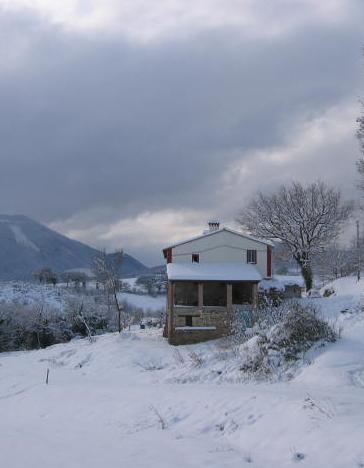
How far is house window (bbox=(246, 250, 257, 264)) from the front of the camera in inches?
1250


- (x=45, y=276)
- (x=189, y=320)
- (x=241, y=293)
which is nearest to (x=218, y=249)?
(x=241, y=293)

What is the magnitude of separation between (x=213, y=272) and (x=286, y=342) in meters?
13.9

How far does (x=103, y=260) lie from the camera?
41406 millimetres

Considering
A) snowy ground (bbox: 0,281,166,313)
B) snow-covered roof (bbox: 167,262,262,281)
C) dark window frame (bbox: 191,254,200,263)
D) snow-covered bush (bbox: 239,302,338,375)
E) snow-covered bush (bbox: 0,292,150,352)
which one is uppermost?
dark window frame (bbox: 191,254,200,263)

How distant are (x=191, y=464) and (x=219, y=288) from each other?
25404 mm

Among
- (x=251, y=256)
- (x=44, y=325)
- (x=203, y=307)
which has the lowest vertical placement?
(x=44, y=325)

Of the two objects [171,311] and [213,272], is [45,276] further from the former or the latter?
[171,311]

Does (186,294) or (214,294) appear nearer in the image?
(186,294)

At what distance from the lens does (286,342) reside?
1574cm

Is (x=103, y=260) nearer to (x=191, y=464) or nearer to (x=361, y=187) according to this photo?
(x=361, y=187)

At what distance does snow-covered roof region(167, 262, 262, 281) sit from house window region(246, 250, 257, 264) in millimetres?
476

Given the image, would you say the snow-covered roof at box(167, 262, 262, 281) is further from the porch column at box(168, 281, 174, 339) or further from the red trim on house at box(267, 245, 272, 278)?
the red trim on house at box(267, 245, 272, 278)

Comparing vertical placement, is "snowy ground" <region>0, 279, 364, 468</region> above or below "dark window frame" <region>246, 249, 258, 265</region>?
below

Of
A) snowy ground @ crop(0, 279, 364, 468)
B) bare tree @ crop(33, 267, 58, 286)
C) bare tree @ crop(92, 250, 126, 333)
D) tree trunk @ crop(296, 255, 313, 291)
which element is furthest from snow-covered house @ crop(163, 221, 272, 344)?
bare tree @ crop(33, 267, 58, 286)
